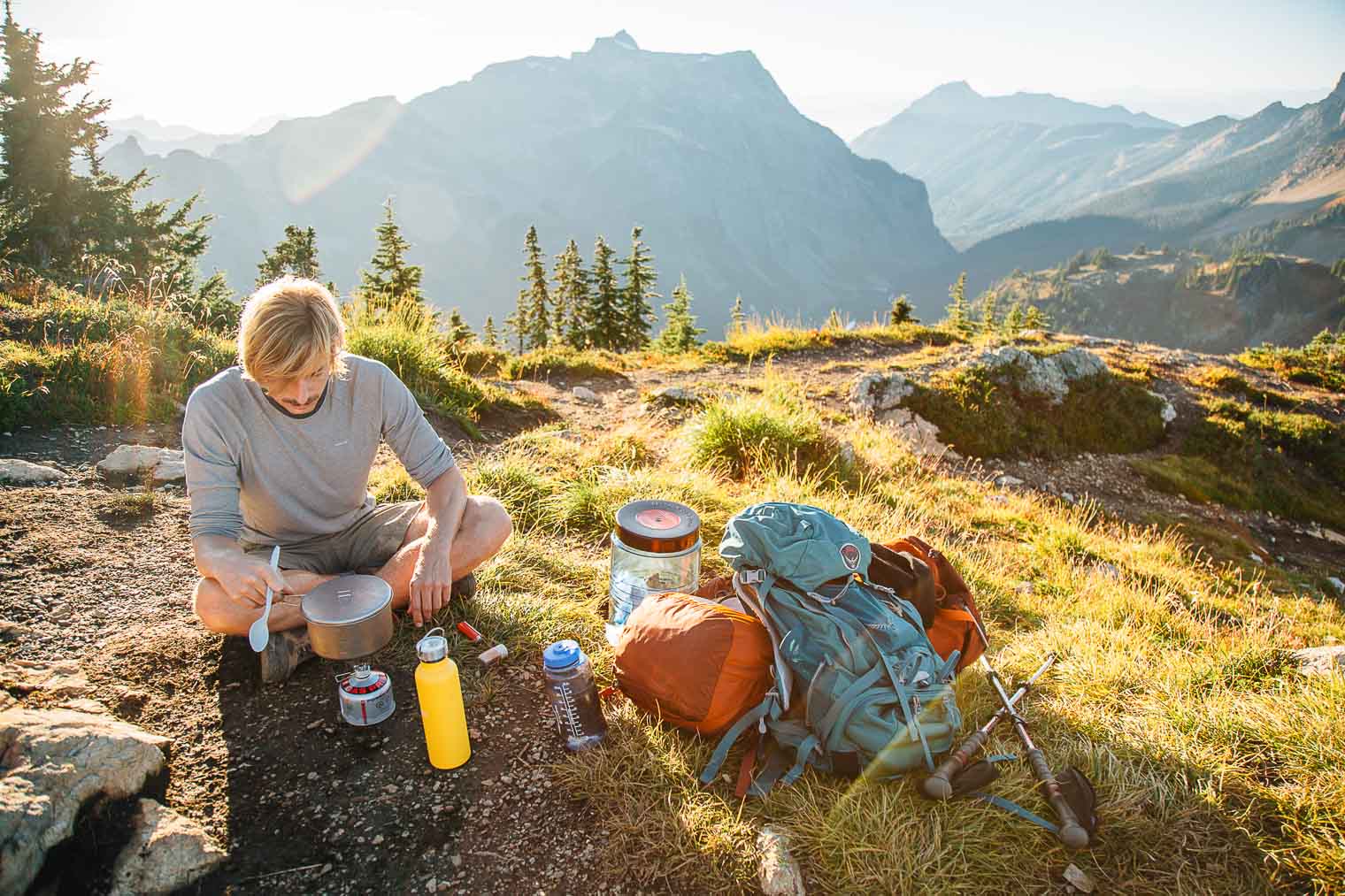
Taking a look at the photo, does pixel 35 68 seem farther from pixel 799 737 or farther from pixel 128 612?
pixel 799 737

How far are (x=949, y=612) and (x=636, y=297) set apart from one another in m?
29.4

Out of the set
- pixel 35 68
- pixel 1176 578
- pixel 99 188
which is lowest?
pixel 1176 578

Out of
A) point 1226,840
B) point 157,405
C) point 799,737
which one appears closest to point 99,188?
point 157,405

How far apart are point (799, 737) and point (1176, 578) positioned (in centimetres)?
500

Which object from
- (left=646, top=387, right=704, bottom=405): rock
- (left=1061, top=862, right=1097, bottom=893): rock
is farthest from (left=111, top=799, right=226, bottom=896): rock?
(left=646, top=387, right=704, bottom=405): rock

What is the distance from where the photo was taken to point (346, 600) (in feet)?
9.66

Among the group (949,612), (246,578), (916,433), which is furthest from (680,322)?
(246,578)

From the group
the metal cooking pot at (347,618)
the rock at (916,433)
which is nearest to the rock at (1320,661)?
the metal cooking pot at (347,618)

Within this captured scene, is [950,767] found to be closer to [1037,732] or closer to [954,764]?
[954,764]

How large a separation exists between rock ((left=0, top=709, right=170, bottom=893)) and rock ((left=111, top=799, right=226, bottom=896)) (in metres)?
0.15

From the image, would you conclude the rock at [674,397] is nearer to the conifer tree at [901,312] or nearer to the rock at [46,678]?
the rock at [46,678]

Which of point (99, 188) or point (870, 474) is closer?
point (870, 474)

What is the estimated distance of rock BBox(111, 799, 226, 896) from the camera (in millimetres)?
2025

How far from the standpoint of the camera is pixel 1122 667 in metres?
3.54
